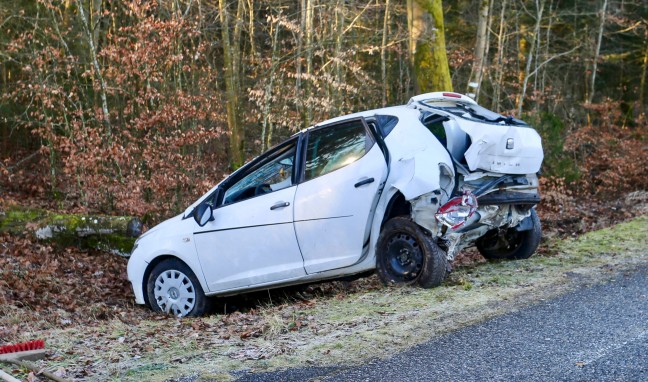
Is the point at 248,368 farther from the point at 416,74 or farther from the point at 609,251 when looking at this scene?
the point at 416,74

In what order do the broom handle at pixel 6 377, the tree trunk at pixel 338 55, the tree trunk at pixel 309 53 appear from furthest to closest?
1. the tree trunk at pixel 309 53
2. the tree trunk at pixel 338 55
3. the broom handle at pixel 6 377

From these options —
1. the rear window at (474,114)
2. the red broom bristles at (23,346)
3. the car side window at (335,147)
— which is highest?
the rear window at (474,114)

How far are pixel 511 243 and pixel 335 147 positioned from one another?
2.93 metres

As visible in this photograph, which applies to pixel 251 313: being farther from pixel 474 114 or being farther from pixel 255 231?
pixel 474 114

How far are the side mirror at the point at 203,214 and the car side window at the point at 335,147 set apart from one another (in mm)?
1136

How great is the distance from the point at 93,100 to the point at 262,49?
6.15m

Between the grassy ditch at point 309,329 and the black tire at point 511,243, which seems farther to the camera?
the black tire at point 511,243

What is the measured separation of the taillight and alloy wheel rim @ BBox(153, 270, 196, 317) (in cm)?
293

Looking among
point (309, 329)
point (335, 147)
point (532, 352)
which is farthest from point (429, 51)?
point (532, 352)

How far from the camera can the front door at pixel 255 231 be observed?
7.85 metres

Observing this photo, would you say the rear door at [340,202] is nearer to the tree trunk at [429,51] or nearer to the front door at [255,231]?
the front door at [255,231]

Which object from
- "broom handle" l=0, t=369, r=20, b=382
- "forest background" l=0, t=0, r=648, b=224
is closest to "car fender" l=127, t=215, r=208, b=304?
"broom handle" l=0, t=369, r=20, b=382

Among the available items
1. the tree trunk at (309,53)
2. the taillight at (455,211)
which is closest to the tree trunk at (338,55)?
the tree trunk at (309,53)

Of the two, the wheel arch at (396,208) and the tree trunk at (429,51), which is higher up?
the tree trunk at (429,51)
